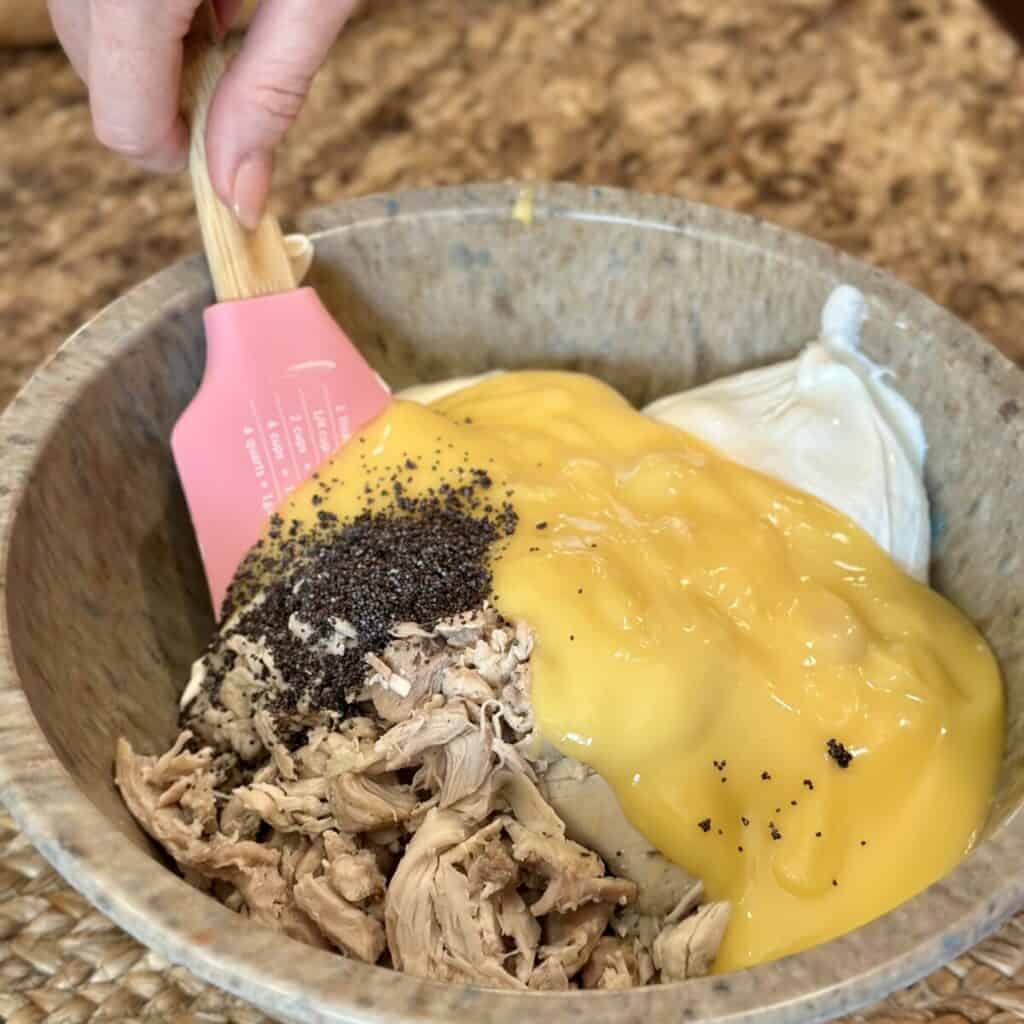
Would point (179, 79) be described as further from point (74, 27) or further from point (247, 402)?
point (247, 402)

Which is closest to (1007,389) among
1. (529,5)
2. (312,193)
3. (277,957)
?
(277,957)

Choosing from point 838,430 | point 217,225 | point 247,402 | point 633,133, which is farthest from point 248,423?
point 633,133

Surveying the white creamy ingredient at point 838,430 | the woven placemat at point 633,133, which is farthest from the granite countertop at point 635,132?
the white creamy ingredient at point 838,430

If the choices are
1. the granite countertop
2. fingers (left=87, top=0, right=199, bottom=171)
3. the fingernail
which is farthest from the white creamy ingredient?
fingers (left=87, top=0, right=199, bottom=171)

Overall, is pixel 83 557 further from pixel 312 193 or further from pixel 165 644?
pixel 312 193

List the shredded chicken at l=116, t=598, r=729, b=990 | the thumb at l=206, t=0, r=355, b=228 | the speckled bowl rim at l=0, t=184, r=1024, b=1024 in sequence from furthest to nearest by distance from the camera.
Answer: the thumb at l=206, t=0, r=355, b=228, the shredded chicken at l=116, t=598, r=729, b=990, the speckled bowl rim at l=0, t=184, r=1024, b=1024

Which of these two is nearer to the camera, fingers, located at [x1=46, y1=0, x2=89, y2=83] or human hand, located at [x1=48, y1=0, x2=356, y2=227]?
human hand, located at [x1=48, y1=0, x2=356, y2=227]

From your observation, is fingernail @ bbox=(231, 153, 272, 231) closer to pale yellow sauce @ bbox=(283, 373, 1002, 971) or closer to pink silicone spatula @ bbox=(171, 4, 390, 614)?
pink silicone spatula @ bbox=(171, 4, 390, 614)
